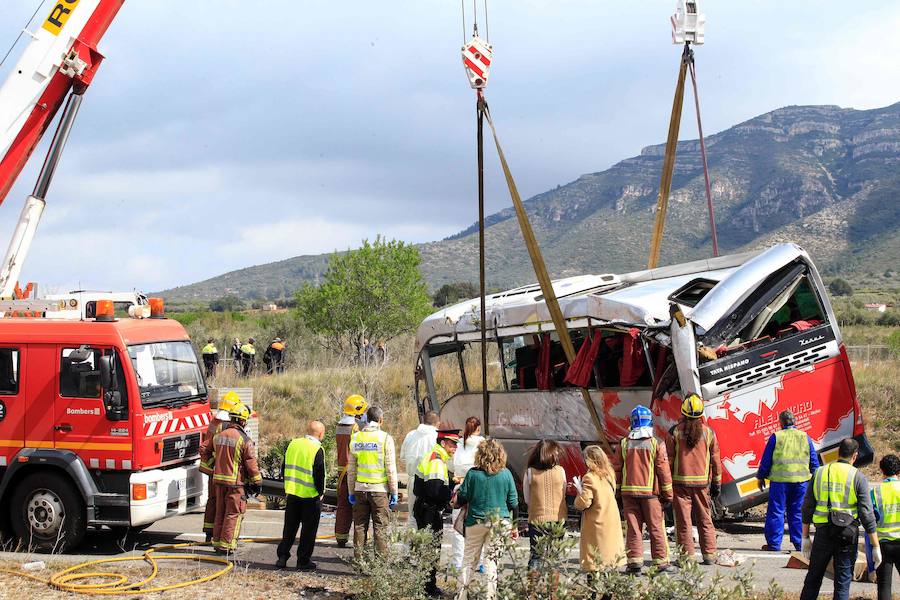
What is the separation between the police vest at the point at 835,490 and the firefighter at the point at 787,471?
2295mm

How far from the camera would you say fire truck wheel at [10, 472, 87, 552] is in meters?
9.60

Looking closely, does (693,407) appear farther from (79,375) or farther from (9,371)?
(9,371)

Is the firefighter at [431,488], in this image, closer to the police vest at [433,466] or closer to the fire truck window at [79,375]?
the police vest at [433,466]

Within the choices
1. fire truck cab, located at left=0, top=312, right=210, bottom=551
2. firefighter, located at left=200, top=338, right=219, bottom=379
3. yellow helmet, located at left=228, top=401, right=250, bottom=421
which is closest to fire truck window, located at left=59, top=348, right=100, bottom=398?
fire truck cab, located at left=0, top=312, right=210, bottom=551

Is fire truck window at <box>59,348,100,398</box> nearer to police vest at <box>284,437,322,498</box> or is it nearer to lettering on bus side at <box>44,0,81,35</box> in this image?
police vest at <box>284,437,322,498</box>

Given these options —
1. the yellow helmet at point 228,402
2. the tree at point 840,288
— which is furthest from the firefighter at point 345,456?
the tree at point 840,288

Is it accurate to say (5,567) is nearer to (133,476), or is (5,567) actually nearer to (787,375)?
(133,476)

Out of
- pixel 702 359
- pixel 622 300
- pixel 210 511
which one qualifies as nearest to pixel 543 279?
pixel 622 300

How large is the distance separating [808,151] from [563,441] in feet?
323

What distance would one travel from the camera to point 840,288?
5434 centimetres

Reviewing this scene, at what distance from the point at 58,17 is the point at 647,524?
9805 millimetres

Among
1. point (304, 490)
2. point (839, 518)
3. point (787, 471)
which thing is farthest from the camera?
point (787, 471)

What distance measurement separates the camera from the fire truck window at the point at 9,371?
996 cm

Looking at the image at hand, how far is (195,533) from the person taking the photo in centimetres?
1128
